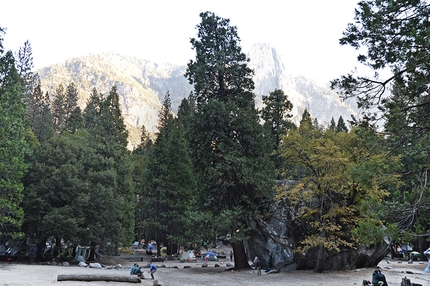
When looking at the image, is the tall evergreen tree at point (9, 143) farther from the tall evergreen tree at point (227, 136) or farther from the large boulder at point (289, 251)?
the large boulder at point (289, 251)

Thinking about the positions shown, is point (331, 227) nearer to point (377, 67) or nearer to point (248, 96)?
point (248, 96)

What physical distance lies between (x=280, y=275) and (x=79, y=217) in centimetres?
1831

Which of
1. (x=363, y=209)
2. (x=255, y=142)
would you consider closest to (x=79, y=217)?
(x=255, y=142)

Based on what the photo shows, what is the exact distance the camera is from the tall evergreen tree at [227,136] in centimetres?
2492

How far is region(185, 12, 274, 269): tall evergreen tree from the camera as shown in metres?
24.9

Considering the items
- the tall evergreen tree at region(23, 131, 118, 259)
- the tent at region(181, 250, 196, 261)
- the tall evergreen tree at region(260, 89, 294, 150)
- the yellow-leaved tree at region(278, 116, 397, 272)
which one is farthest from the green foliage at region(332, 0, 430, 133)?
the tent at region(181, 250, 196, 261)

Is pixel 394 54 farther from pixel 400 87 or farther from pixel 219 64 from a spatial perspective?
pixel 219 64

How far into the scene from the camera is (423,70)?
27.8 ft

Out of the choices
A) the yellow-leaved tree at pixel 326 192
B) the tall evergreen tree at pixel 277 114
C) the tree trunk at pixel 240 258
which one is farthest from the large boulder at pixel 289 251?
the tall evergreen tree at pixel 277 114

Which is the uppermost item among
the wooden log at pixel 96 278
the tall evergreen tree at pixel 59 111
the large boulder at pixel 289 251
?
the tall evergreen tree at pixel 59 111

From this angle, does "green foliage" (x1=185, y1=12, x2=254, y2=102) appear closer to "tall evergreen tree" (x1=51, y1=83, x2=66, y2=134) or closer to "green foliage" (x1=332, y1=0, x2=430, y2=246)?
"green foliage" (x1=332, y1=0, x2=430, y2=246)

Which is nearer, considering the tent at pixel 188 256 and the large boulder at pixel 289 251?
the large boulder at pixel 289 251

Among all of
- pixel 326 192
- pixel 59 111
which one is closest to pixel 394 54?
pixel 326 192

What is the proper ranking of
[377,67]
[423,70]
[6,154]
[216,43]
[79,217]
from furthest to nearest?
[79,217] → [216,43] → [6,154] → [377,67] → [423,70]
